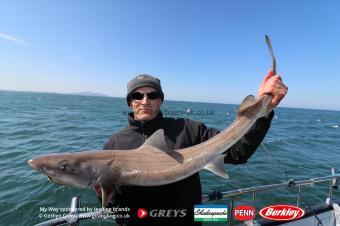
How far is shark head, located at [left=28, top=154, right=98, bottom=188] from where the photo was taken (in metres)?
2.62

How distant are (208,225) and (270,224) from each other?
3.85m

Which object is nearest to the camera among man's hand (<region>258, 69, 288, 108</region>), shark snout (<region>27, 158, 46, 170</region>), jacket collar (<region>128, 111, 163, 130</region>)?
shark snout (<region>27, 158, 46, 170</region>)

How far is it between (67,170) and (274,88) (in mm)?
2688

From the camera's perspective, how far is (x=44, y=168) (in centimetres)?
261

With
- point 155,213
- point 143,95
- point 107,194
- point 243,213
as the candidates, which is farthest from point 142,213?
point 243,213

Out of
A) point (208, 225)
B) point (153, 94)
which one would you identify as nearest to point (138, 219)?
point (153, 94)

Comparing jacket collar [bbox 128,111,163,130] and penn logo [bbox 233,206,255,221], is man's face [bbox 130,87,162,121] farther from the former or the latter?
penn logo [bbox 233,206,255,221]

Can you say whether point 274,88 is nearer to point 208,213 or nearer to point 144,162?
point 144,162

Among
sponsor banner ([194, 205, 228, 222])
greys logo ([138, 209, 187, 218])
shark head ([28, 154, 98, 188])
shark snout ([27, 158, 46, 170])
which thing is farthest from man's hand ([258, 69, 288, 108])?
shark snout ([27, 158, 46, 170])

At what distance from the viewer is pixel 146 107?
3.54m

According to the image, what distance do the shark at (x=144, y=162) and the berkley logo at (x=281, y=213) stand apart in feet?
8.32

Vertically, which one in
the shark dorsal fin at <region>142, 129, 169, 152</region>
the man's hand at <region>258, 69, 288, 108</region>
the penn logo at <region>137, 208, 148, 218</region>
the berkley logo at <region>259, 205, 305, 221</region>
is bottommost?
the berkley logo at <region>259, 205, 305, 221</region>

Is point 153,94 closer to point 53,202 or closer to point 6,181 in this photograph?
point 53,202

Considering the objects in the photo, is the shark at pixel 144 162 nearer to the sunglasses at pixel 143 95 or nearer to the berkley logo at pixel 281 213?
the sunglasses at pixel 143 95
